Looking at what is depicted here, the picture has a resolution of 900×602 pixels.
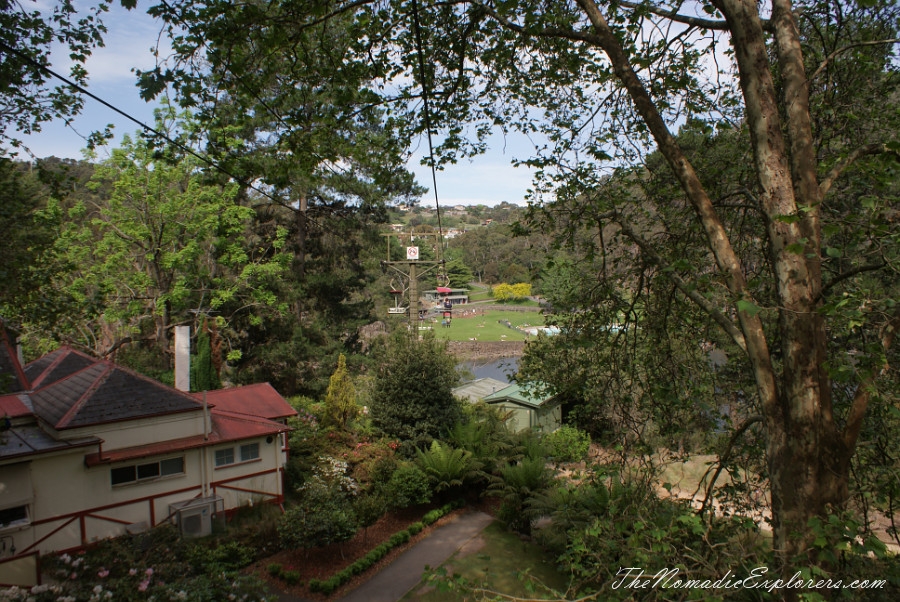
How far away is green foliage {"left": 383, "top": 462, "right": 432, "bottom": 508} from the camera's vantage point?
10883 mm

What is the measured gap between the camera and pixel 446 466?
452 inches

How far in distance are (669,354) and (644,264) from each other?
29.2 inches

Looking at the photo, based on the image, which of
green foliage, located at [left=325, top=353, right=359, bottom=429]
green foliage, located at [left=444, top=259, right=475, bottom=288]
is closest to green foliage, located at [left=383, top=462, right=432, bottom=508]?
green foliage, located at [left=325, top=353, right=359, bottom=429]

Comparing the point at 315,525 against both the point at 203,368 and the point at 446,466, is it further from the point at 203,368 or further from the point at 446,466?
the point at 203,368

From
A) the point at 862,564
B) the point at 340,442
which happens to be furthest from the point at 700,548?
the point at 340,442

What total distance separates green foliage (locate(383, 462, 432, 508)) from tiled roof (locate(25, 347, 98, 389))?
6.50 metres

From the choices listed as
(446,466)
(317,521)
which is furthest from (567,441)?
(317,521)

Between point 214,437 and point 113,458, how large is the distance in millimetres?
1668

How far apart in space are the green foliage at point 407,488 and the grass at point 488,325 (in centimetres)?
3044

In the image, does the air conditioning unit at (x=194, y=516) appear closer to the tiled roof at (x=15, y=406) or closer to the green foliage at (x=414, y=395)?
the tiled roof at (x=15, y=406)

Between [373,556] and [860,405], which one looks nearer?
[860,405]

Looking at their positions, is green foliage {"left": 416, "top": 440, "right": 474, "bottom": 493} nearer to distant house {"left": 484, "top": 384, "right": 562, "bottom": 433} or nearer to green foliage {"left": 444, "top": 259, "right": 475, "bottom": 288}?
distant house {"left": 484, "top": 384, "right": 562, "bottom": 433}

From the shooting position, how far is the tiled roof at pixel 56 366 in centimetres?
1046

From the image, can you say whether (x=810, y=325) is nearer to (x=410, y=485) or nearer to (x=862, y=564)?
(x=862, y=564)
